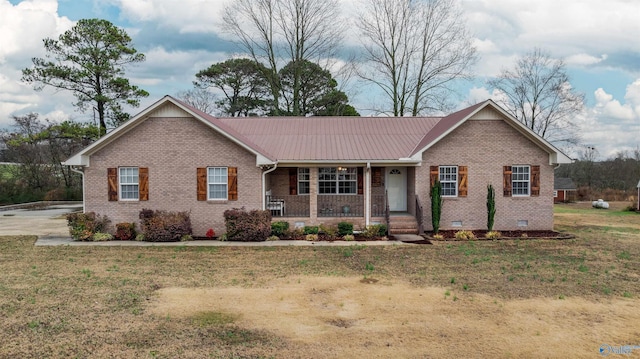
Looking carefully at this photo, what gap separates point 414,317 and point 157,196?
1217 centimetres

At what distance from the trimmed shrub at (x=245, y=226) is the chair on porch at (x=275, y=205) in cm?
174

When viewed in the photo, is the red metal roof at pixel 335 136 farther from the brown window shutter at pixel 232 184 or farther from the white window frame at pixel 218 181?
the white window frame at pixel 218 181

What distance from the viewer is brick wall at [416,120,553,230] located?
54.9 feet

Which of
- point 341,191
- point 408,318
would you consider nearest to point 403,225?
point 341,191

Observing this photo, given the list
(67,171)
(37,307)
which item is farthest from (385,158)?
(67,171)

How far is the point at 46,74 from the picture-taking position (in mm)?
26656

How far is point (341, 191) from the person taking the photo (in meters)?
18.2

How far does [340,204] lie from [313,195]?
6.01ft

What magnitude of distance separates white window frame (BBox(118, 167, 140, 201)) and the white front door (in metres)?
10.9

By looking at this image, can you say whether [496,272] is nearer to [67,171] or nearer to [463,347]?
[463,347]

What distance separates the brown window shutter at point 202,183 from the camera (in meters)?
15.9

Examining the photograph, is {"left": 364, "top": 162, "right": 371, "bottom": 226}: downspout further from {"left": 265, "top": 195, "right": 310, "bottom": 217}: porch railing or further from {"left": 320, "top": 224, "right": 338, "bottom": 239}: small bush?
{"left": 265, "top": 195, "right": 310, "bottom": 217}: porch railing

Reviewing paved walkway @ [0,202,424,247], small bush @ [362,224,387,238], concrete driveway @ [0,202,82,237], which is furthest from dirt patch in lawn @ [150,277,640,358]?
concrete driveway @ [0,202,82,237]

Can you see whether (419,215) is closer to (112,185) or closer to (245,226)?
(245,226)
